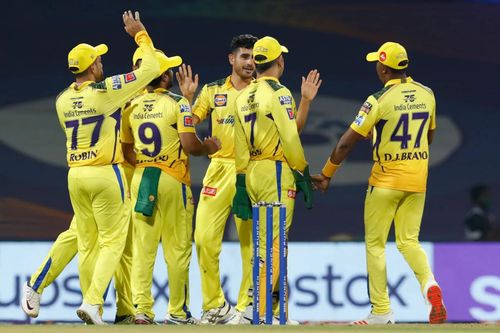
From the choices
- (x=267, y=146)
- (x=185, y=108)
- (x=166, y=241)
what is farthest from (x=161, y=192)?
(x=267, y=146)

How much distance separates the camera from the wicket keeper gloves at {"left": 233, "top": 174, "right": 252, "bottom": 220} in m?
10.1

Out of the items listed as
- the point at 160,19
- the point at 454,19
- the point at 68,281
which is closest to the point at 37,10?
the point at 160,19

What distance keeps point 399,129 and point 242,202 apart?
112 cm

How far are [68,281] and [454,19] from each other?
4166 millimetres

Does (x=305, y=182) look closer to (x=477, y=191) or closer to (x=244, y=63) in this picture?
(x=244, y=63)

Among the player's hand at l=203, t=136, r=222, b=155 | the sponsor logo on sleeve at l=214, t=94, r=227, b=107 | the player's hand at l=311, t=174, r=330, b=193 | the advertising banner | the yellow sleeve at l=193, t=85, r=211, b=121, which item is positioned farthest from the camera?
the advertising banner

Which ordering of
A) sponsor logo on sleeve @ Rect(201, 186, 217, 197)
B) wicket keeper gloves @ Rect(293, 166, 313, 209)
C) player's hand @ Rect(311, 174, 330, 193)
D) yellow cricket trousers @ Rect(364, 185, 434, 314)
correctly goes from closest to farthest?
wicket keeper gloves @ Rect(293, 166, 313, 209)
yellow cricket trousers @ Rect(364, 185, 434, 314)
player's hand @ Rect(311, 174, 330, 193)
sponsor logo on sleeve @ Rect(201, 186, 217, 197)

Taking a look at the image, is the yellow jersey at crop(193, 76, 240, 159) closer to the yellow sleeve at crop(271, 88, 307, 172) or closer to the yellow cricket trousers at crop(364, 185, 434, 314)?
the yellow sleeve at crop(271, 88, 307, 172)

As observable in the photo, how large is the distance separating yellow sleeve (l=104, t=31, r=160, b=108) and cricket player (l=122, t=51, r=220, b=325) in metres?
0.32

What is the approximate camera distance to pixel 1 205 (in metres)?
14.2

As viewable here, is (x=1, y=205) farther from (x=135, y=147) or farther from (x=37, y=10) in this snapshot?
(x=135, y=147)

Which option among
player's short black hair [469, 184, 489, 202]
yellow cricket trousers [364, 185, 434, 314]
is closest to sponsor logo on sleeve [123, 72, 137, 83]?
yellow cricket trousers [364, 185, 434, 314]

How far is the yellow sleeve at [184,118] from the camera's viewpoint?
33.6 ft

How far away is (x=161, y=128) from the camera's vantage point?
10.3 metres
